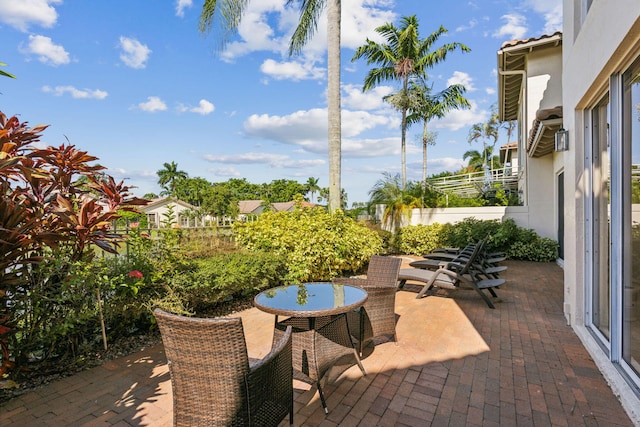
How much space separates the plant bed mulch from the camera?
3.11 meters

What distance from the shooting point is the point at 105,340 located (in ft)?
12.8

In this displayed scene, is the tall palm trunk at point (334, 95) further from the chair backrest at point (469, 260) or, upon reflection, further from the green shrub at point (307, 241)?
the chair backrest at point (469, 260)

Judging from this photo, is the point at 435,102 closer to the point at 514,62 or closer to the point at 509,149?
the point at 509,149

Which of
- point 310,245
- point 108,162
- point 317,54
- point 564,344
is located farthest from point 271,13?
point 564,344

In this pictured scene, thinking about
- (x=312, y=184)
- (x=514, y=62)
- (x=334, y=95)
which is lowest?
(x=334, y=95)

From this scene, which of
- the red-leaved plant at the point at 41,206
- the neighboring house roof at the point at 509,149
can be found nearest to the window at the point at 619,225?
the red-leaved plant at the point at 41,206

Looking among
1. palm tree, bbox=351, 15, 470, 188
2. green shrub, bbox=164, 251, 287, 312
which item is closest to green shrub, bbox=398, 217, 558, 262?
palm tree, bbox=351, 15, 470, 188

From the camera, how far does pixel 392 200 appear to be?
551 inches

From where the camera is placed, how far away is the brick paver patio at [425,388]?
2678 mm

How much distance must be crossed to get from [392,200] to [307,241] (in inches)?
306

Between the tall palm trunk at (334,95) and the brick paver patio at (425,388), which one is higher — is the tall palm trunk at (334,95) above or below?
above

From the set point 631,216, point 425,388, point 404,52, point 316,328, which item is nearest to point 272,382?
point 316,328

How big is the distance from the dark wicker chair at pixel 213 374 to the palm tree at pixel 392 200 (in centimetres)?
1206

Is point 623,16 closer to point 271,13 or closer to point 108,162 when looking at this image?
point 108,162
